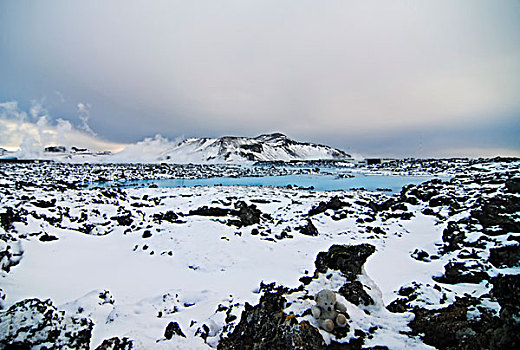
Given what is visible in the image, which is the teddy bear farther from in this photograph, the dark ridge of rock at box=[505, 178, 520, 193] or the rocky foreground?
the dark ridge of rock at box=[505, 178, 520, 193]

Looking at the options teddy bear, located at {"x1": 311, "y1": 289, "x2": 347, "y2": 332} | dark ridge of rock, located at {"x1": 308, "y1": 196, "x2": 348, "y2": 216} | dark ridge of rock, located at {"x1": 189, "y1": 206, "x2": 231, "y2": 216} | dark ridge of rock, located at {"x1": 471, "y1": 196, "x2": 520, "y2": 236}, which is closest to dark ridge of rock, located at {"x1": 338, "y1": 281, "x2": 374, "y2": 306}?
teddy bear, located at {"x1": 311, "y1": 289, "x2": 347, "y2": 332}

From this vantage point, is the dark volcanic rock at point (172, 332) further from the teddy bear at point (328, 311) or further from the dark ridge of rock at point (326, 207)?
the dark ridge of rock at point (326, 207)

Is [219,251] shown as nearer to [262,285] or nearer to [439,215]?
[262,285]

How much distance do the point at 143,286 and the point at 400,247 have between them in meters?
11.9

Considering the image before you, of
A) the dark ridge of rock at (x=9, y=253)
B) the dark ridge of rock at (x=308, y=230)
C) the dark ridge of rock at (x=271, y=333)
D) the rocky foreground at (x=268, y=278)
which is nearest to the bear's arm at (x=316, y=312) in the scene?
the rocky foreground at (x=268, y=278)

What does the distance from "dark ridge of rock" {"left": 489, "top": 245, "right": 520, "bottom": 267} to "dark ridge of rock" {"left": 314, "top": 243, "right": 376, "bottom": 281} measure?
5.35 meters

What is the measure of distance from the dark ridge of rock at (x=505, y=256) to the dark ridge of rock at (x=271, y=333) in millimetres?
8779

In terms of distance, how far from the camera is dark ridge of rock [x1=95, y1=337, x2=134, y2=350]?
380 centimetres

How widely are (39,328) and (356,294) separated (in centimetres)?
577

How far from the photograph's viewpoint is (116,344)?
12.9 feet

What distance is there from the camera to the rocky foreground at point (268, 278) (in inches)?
154

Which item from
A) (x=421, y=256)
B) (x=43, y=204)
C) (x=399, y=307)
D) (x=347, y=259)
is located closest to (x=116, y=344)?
(x=347, y=259)

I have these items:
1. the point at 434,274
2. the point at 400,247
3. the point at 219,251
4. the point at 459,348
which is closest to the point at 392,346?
the point at 459,348

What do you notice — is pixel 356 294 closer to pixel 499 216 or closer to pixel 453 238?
pixel 453 238
